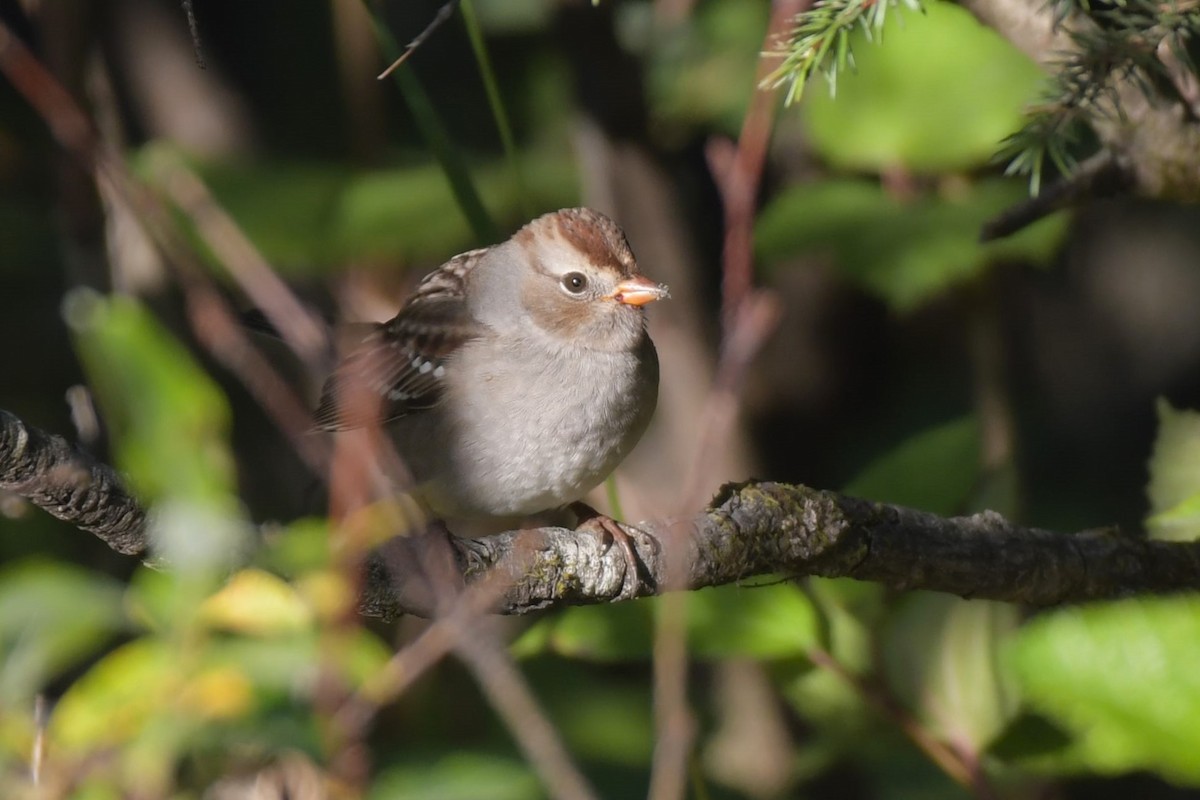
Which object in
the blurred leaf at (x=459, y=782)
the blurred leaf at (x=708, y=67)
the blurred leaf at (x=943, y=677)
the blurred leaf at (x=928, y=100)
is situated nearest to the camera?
the blurred leaf at (x=459, y=782)

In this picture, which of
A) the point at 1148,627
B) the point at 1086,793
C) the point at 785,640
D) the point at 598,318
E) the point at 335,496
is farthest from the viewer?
the point at 1086,793

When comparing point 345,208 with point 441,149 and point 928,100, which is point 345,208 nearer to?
point 928,100

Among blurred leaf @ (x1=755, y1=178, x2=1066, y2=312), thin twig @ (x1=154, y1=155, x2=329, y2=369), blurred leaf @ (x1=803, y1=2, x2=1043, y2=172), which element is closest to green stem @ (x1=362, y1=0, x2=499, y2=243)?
thin twig @ (x1=154, y1=155, x2=329, y2=369)

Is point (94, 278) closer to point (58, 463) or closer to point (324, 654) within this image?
point (58, 463)

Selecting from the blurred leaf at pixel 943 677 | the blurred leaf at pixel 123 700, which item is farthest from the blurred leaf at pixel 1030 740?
the blurred leaf at pixel 123 700

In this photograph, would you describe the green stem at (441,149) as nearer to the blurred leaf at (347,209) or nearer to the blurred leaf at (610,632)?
the blurred leaf at (610,632)

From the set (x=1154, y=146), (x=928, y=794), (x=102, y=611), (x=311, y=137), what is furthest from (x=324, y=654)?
(x=311, y=137)

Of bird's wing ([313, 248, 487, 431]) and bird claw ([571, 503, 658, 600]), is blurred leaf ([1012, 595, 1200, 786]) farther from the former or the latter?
bird's wing ([313, 248, 487, 431])
